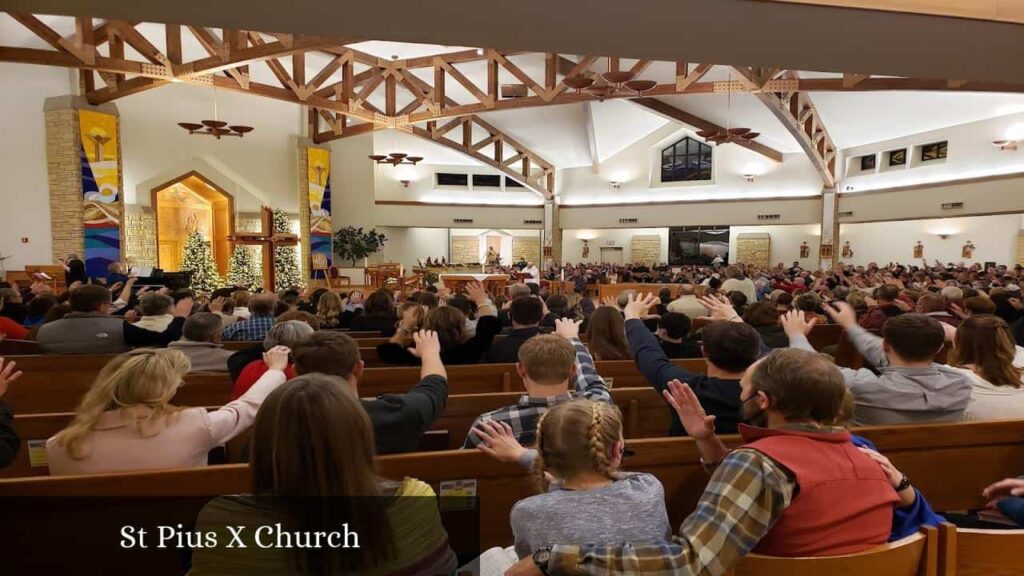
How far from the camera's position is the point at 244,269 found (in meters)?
13.4

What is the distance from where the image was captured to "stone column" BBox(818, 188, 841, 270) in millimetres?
15508

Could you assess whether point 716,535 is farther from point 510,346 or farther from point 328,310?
point 328,310

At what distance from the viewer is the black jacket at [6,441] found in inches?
69.0

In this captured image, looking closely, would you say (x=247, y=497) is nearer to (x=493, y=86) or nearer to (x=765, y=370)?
(x=765, y=370)

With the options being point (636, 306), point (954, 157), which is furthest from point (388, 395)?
point (954, 157)

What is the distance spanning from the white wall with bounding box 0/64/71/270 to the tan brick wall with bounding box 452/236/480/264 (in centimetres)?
1146

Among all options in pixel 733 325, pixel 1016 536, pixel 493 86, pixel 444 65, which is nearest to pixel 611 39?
pixel 733 325

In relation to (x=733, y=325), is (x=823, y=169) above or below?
above

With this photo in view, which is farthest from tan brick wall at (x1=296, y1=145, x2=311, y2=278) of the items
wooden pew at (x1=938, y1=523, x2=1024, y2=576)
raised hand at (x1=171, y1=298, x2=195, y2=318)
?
wooden pew at (x1=938, y1=523, x2=1024, y2=576)

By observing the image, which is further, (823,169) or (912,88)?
(823,169)

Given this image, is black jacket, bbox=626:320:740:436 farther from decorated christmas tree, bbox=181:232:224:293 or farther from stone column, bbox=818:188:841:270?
stone column, bbox=818:188:841:270

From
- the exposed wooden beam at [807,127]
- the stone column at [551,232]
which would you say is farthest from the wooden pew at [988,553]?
the stone column at [551,232]

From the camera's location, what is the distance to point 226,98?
43.9 ft

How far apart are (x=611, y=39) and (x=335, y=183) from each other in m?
14.3
